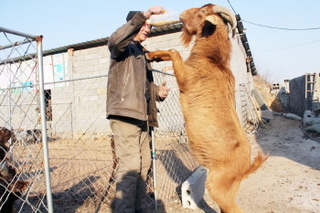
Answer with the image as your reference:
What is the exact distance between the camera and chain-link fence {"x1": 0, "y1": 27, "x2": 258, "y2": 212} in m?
2.44

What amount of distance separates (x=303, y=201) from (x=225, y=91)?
2.33 meters

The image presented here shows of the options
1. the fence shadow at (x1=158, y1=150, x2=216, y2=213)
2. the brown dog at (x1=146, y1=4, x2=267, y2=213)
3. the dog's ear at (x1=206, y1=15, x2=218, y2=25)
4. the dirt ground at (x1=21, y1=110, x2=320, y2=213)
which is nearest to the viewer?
the brown dog at (x1=146, y1=4, x2=267, y2=213)

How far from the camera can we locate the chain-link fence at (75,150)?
2439mm

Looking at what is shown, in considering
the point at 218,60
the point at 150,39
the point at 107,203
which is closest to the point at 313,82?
the point at 150,39

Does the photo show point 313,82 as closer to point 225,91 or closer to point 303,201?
point 303,201

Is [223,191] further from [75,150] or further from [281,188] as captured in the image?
[75,150]

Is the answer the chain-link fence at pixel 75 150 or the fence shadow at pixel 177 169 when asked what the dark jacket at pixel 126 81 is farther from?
the fence shadow at pixel 177 169

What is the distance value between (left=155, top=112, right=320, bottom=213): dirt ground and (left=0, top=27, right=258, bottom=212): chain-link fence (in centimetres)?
115

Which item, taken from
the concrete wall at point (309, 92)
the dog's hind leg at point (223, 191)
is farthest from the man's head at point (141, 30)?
the concrete wall at point (309, 92)

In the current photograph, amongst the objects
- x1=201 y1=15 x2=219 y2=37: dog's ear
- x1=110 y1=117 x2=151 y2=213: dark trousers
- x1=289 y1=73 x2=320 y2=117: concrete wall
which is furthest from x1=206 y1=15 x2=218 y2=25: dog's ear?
x1=289 y1=73 x2=320 y2=117: concrete wall

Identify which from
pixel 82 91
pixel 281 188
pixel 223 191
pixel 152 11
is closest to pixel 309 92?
pixel 281 188

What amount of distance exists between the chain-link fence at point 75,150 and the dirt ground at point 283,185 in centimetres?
115

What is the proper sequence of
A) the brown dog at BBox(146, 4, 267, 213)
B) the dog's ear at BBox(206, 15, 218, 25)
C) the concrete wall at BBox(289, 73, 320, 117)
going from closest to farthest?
the brown dog at BBox(146, 4, 267, 213) → the dog's ear at BBox(206, 15, 218, 25) → the concrete wall at BBox(289, 73, 320, 117)

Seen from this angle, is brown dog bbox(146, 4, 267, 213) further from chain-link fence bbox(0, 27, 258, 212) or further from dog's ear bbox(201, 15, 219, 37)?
chain-link fence bbox(0, 27, 258, 212)
